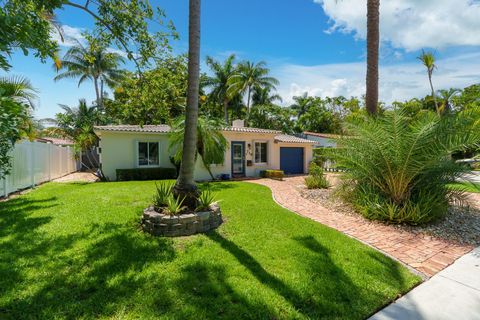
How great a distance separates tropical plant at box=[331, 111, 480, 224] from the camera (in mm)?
7164

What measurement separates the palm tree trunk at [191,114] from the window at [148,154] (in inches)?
403

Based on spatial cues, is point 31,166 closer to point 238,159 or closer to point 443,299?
point 238,159

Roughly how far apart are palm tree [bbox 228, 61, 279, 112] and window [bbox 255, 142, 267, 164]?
1236cm

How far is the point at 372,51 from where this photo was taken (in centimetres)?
991

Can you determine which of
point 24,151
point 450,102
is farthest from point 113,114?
point 450,102

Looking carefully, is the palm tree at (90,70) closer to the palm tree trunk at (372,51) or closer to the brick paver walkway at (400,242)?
the palm tree trunk at (372,51)

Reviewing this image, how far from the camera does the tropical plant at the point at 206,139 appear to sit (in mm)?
13344

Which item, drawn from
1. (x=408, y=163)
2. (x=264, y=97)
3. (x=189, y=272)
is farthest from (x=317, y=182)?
(x=264, y=97)

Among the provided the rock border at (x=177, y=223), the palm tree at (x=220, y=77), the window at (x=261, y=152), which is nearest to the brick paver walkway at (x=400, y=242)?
the rock border at (x=177, y=223)

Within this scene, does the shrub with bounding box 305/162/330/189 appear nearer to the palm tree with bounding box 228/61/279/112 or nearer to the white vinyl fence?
the white vinyl fence

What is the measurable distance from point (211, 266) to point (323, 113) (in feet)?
120

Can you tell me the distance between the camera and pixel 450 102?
35.8 metres

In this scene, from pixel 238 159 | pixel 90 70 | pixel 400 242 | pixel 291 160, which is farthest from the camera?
pixel 90 70

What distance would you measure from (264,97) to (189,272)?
112 ft
